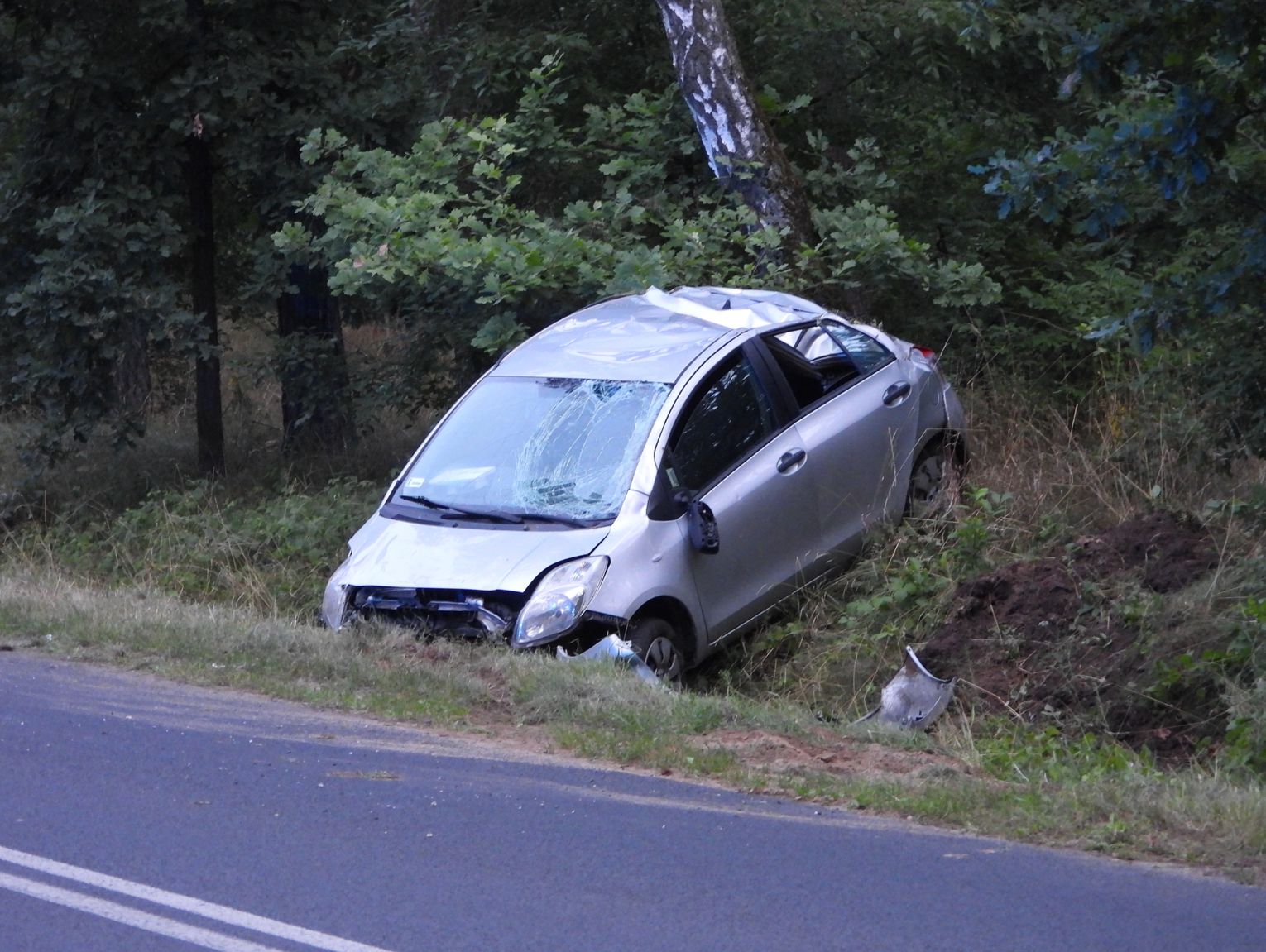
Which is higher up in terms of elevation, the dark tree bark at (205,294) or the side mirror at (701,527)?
the dark tree bark at (205,294)

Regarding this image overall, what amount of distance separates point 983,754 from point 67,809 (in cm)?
385

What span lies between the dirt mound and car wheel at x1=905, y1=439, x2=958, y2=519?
1.10m

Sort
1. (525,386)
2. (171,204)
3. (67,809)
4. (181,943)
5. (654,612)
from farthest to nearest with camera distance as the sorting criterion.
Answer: (171,204) → (525,386) → (654,612) → (67,809) → (181,943)

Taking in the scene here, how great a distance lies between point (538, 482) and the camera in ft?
28.0

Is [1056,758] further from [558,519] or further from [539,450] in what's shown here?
[539,450]

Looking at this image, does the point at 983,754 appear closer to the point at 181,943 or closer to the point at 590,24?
the point at 181,943

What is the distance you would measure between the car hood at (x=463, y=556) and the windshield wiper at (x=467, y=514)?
94 millimetres

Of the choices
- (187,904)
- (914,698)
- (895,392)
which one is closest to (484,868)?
(187,904)

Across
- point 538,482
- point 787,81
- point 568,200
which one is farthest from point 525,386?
point 787,81

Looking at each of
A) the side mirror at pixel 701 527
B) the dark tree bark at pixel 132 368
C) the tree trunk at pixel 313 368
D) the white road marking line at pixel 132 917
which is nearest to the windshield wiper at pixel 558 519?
the side mirror at pixel 701 527

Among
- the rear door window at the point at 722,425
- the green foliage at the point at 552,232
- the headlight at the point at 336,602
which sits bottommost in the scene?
the headlight at the point at 336,602

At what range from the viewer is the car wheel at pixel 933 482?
393 inches

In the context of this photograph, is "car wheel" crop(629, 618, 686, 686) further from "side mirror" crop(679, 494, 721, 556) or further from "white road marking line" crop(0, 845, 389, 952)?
"white road marking line" crop(0, 845, 389, 952)

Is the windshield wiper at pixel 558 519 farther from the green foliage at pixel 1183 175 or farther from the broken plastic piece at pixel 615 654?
the green foliage at pixel 1183 175
